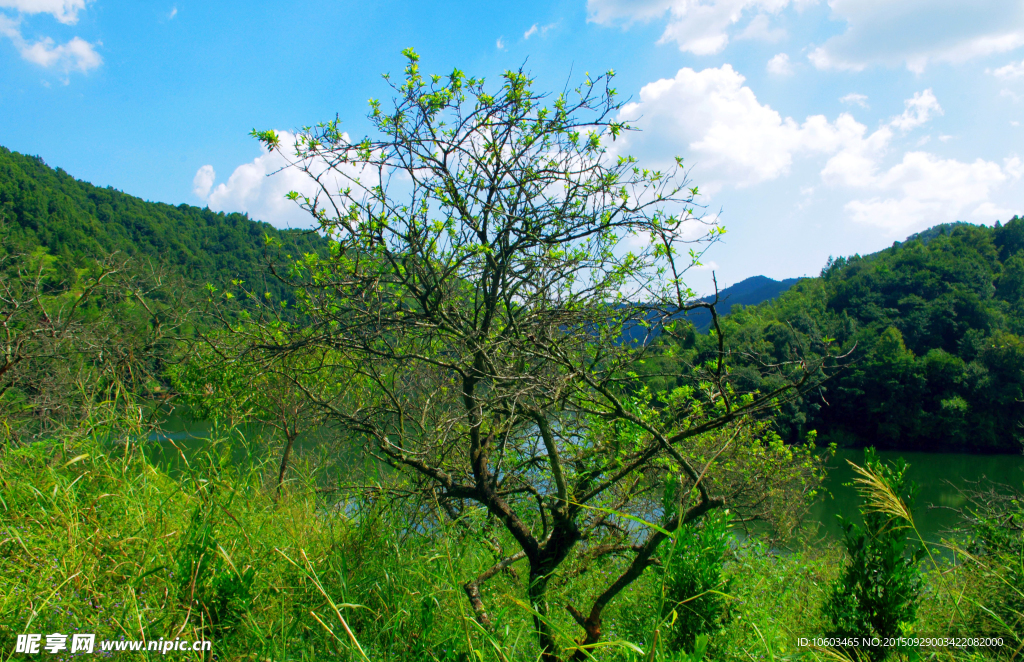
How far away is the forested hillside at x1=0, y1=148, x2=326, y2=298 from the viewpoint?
93.8 ft

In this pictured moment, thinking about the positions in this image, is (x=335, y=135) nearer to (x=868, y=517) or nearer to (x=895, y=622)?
(x=868, y=517)

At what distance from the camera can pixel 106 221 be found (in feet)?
124

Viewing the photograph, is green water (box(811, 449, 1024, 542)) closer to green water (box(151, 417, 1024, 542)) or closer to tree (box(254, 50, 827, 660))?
green water (box(151, 417, 1024, 542))

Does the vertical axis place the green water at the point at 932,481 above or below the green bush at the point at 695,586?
below

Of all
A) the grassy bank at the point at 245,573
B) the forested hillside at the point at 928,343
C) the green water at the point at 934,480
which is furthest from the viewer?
the forested hillside at the point at 928,343

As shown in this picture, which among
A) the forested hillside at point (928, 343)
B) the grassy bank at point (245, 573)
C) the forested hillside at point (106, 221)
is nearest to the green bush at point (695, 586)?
the grassy bank at point (245, 573)

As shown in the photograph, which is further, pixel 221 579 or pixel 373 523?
pixel 373 523

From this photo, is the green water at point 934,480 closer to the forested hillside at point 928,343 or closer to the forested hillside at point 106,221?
the forested hillside at point 928,343

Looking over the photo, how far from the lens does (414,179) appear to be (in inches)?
134

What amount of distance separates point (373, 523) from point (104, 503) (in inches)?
47.5

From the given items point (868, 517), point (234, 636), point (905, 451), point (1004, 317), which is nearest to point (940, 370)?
point (905, 451)

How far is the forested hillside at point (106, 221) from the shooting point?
28594mm

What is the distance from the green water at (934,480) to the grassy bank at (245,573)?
19777 millimetres

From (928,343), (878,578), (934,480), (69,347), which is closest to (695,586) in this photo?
(878,578)
